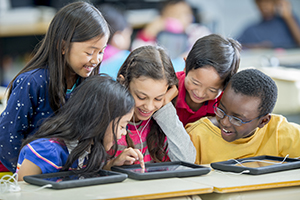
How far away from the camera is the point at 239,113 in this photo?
136cm

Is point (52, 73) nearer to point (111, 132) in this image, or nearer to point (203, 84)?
point (111, 132)

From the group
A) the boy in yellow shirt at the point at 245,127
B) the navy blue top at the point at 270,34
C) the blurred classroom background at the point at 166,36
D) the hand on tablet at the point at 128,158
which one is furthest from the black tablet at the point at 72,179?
the navy blue top at the point at 270,34

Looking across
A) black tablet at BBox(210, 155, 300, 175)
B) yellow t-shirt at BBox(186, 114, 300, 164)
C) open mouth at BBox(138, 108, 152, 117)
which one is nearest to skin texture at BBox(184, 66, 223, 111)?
yellow t-shirt at BBox(186, 114, 300, 164)

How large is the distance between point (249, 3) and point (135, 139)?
326 cm

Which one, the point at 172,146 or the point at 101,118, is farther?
the point at 172,146

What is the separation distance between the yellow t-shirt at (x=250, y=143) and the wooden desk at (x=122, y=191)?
1.67 ft

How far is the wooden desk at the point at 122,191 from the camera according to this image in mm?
848

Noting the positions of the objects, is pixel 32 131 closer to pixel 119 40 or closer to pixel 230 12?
pixel 119 40

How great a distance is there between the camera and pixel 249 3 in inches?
168

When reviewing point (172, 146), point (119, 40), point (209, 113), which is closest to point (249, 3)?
point (119, 40)

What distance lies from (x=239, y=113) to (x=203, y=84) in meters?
0.19

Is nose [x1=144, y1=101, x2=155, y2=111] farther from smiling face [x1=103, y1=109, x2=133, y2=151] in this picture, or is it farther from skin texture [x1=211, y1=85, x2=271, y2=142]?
skin texture [x1=211, y1=85, x2=271, y2=142]

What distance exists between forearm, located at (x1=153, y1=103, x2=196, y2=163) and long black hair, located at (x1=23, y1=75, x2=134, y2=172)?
0.25 meters

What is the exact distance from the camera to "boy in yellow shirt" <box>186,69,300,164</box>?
4.46 feet
